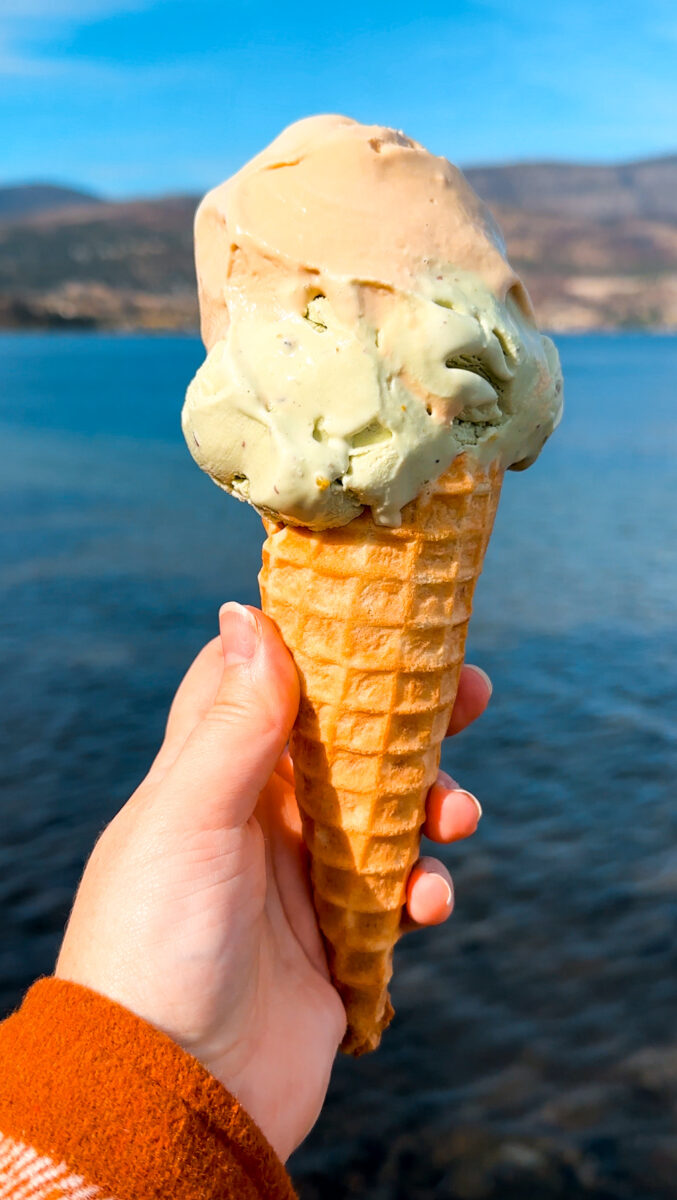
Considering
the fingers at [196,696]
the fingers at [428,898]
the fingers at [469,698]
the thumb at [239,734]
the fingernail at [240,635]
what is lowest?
the fingers at [428,898]

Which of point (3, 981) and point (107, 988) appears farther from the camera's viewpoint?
point (3, 981)

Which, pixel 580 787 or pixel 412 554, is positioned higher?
pixel 412 554

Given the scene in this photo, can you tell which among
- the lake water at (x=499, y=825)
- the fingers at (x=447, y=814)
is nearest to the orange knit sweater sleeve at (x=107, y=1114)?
the fingers at (x=447, y=814)

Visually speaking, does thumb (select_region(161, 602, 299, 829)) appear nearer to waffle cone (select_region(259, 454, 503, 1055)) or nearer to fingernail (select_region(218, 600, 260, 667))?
fingernail (select_region(218, 600, 260, 667))

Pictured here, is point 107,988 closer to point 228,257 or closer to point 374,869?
point 374,869

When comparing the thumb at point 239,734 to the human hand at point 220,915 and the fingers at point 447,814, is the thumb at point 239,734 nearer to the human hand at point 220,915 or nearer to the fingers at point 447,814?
the human hand at point 220,915

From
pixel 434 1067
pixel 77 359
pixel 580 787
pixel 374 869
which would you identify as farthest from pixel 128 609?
pixel 77 359
